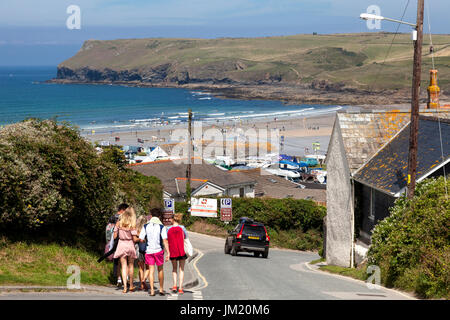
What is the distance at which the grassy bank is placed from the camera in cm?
1210

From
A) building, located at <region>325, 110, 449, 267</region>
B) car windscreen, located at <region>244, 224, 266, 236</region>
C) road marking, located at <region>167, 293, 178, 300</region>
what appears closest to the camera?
road marking, located at <region>167, 293, 178, 300</region>

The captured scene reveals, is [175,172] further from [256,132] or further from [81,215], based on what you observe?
[256,132]

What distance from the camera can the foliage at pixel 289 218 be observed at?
4088cm

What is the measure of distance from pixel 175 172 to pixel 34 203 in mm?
35237

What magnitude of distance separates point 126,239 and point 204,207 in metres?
29.7

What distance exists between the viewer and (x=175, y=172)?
162ft

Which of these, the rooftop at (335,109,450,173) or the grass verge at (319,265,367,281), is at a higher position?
the rooftop at (335,109,450,173)

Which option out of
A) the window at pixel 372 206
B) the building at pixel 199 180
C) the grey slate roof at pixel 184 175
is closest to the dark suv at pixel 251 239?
the window at pixel 372 206

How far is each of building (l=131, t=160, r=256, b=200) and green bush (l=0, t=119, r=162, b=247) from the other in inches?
1130

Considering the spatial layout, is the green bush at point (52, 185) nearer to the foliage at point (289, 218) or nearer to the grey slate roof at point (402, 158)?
the grey slate roof at point (402, 158)

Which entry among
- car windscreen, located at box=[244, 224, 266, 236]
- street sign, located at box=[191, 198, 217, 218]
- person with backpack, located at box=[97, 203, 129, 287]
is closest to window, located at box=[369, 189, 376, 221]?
car windscreen, located at box=[244, 224, 266, 236]

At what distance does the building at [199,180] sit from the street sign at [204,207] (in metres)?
4.03

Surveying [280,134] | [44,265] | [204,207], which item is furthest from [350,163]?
[280,134]

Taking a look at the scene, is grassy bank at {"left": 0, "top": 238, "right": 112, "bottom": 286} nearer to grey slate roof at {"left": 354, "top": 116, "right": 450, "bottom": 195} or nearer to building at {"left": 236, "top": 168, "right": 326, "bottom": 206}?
grey slate roof at {"left": 354, "top": 116, "right": 450, "bottom": 195}
